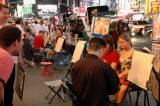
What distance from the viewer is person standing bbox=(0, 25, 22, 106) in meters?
1.71

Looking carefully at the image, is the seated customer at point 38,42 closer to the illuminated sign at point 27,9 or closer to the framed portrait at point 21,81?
the framed portrait at point 21,81

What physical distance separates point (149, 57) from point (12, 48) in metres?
2.04

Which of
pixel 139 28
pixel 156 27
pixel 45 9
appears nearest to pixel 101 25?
pixel 156 27

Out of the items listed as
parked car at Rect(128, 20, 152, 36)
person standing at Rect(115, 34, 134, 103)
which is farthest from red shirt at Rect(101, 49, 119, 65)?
parked car at Rect(128, 20, 152, 36)

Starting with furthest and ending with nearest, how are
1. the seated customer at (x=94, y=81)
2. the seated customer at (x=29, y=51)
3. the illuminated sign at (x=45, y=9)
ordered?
the illuminated sign at (x=45, y=9)
the seated customer at (x=29, y=51)
the seated customer at (x=94, y=81)

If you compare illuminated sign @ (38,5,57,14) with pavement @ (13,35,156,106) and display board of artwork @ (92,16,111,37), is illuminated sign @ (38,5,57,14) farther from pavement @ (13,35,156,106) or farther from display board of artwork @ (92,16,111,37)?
display board of artwork @ (92,16,111,37)

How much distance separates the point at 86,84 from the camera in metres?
2.62

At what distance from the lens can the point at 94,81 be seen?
2568 mm

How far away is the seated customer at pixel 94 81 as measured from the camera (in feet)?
8.41

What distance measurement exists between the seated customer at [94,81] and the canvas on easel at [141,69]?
0.82 meters

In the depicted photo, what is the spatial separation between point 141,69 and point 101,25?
306 cm

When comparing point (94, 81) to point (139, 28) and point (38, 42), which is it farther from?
point (139, 28)

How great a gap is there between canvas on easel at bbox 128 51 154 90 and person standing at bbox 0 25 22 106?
1974 millimetres

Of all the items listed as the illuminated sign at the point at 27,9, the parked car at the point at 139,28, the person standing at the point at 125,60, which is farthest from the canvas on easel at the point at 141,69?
the illuminated sign at the point at 27,9
